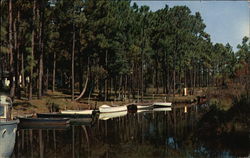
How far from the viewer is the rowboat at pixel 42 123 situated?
4159 centimetres

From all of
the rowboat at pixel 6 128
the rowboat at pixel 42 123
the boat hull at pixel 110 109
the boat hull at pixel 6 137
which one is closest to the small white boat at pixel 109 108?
the boat hull at pixel 110 109

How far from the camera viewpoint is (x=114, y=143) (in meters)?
32.2

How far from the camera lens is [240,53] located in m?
132

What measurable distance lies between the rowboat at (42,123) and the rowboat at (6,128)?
16418mm

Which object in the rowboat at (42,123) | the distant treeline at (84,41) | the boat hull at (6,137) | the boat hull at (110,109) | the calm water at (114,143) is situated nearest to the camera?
the boat hull at (6,137)

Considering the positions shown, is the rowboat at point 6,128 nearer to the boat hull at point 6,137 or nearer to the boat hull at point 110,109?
the boat hull at point 6,137

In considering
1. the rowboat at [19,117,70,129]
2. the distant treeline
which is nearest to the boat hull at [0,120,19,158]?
the rowboat at [19,117,70,129]

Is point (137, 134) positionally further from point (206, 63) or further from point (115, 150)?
point (206, 63)

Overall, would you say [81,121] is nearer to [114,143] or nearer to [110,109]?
[110,109]

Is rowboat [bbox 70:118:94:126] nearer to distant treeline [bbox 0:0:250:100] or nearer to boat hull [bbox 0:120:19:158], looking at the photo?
distant treeline [bbox 0:0:250:100]

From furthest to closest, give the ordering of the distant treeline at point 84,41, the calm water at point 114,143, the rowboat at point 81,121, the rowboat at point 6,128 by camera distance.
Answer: the distant treeline at point 84,41 < the rowboat at point 81,121 < the calm water at point 114,143 < the rowboat at point 6,128

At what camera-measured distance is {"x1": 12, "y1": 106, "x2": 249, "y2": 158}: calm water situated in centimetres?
2686

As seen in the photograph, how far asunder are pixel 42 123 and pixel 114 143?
43.0ft

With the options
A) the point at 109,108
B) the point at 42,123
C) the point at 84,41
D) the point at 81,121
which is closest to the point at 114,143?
the point at 42,123
